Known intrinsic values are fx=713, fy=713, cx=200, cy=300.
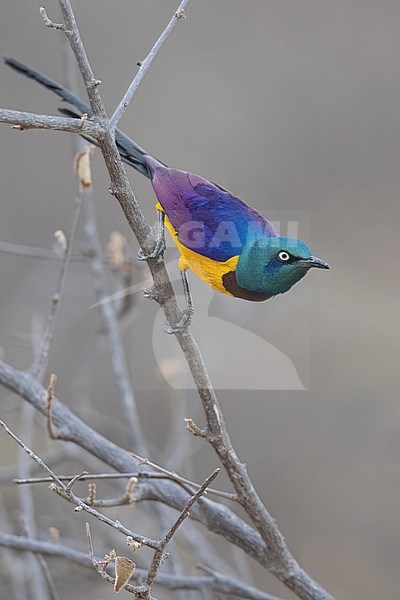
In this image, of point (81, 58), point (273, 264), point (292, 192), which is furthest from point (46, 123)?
point (292, 192)

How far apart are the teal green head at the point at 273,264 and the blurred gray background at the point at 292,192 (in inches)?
6.1

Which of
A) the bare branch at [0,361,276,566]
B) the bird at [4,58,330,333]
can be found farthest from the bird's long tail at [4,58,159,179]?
the bare branch at [0,361,276,566]

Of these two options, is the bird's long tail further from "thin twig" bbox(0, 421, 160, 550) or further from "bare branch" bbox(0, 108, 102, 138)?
"thin twig" bbox(0, 421, 160, 550)

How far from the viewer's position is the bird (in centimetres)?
45

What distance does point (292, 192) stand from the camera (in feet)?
2.27

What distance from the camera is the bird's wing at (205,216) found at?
0.47 m

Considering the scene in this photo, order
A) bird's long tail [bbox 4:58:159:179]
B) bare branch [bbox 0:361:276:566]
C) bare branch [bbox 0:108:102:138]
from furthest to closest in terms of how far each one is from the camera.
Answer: bare branch [bbox 0:361:276:566]
bird's long tail [bbox 4:58:159:179]
bare branch [bbox 0:108:102:138]

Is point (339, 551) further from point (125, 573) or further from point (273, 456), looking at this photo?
point (125, 573)

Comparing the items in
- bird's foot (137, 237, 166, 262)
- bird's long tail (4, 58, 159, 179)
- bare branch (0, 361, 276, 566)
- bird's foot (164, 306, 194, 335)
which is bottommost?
bare branch (0, 361, 276, 566)

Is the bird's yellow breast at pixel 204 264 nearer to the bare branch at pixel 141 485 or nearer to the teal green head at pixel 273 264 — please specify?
the teal green head at pixel 273 264

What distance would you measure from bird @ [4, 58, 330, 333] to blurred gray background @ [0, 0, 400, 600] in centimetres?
13

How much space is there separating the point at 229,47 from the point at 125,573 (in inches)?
20.6

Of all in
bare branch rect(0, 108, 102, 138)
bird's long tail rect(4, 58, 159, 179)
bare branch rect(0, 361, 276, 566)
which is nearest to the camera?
bare branch rect(0, 108, 102, 138)

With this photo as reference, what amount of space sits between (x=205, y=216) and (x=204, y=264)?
3 cm
